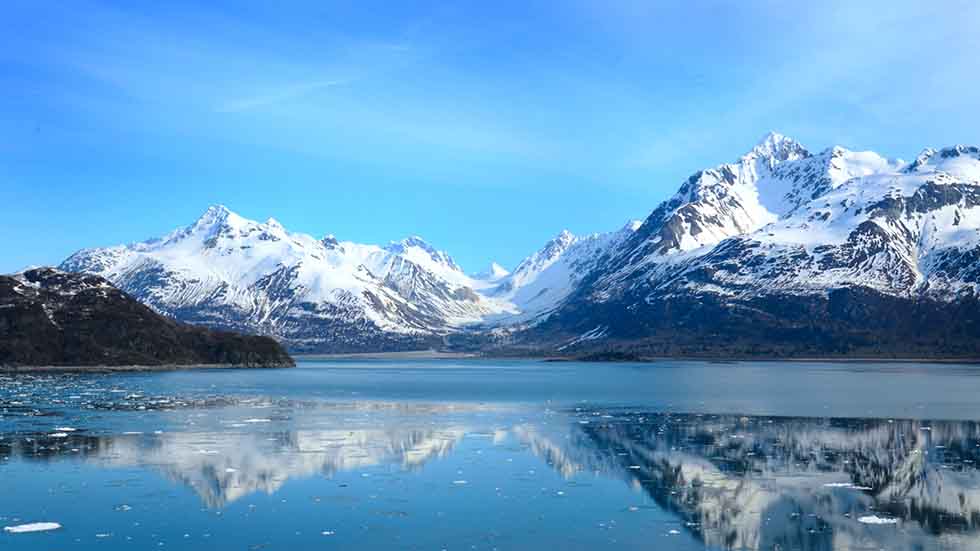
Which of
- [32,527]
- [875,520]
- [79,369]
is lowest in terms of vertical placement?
[875,520]

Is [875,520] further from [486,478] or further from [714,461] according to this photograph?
[486,478]

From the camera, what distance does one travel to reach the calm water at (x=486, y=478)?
108 feet

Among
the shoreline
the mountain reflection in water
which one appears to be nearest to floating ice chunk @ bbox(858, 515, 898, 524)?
the mountain reflection in water

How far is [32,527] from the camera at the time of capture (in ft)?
108

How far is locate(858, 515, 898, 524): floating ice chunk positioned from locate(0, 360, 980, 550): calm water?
179 millimetres

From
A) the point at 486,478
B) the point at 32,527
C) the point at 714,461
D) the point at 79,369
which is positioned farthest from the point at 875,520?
the point at 79,369

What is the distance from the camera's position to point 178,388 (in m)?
121

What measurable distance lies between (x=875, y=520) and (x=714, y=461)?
15.7 meters

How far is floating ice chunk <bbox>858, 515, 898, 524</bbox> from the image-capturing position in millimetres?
35125

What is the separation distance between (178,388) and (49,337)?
255 ft

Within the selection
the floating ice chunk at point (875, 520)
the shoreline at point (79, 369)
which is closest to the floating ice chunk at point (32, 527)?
the floating ice chunk at point (875, 520)

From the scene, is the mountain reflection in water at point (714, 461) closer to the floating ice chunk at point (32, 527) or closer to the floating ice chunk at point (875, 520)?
the floating ice chunk at point (875, 520)

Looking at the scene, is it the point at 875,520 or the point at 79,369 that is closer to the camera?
the point at 875,520

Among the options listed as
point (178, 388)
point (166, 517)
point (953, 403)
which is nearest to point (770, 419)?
point (953, 403)
